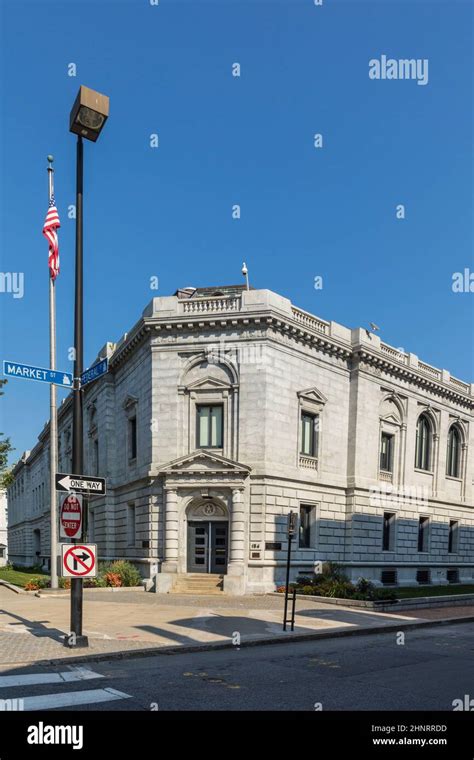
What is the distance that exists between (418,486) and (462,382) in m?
9.22

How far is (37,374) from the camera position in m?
11.7

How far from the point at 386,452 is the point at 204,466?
41.3 feet

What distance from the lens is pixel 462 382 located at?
40875 mm

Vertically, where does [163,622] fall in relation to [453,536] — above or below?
above

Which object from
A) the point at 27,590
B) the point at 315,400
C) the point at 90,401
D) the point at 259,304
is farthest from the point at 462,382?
the point at 27,590

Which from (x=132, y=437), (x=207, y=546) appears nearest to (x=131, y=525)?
(x=132, y=437)

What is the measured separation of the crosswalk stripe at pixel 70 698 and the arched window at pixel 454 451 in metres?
35.0

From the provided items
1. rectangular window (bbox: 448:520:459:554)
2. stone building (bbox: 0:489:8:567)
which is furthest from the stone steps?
stone building (bbox: 0:489:8:567)

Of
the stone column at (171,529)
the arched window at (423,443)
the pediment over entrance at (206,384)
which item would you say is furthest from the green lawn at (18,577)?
the arched window at (423,443)

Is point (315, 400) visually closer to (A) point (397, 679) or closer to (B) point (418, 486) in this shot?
(B) point (418, 486)

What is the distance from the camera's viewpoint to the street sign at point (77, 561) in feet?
37.1

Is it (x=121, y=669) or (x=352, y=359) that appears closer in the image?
(x=121, y=669)

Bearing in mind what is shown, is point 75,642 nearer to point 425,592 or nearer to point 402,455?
point 425,592

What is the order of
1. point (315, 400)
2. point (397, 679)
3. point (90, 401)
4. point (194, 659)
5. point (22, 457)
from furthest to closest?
point (22, 457) < point (90, 401) < point (315, 400) < point (194, 659) < point (397, 679)
